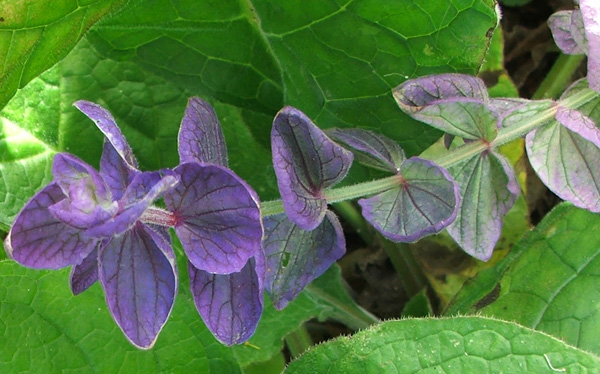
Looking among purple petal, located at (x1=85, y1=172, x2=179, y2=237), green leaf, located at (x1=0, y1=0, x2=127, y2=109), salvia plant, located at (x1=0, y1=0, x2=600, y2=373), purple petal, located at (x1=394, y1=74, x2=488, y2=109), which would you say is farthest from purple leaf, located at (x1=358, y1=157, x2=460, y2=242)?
green leaf, located at (x1=0, y1=0, x2=127, y2=109)

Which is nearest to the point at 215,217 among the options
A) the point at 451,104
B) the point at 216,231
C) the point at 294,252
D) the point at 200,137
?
the point at 216,231

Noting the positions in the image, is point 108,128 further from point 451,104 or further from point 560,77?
point 560,77

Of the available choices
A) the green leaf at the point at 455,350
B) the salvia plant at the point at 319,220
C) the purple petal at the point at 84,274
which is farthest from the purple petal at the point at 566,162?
the purple petal at the point at 84,274

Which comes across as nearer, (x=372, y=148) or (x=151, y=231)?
(x=151, y=231)

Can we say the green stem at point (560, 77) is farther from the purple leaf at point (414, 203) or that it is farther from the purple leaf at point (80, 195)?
the purple leaf at point (80, 195)

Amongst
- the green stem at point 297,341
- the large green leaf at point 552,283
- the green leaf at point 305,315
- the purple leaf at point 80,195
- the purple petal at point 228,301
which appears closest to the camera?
the purple leaf at point 80,195

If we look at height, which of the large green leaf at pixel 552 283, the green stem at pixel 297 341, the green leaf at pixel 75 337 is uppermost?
the large green leaf at pixel 552 283

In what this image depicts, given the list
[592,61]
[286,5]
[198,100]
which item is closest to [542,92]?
[592,61]
